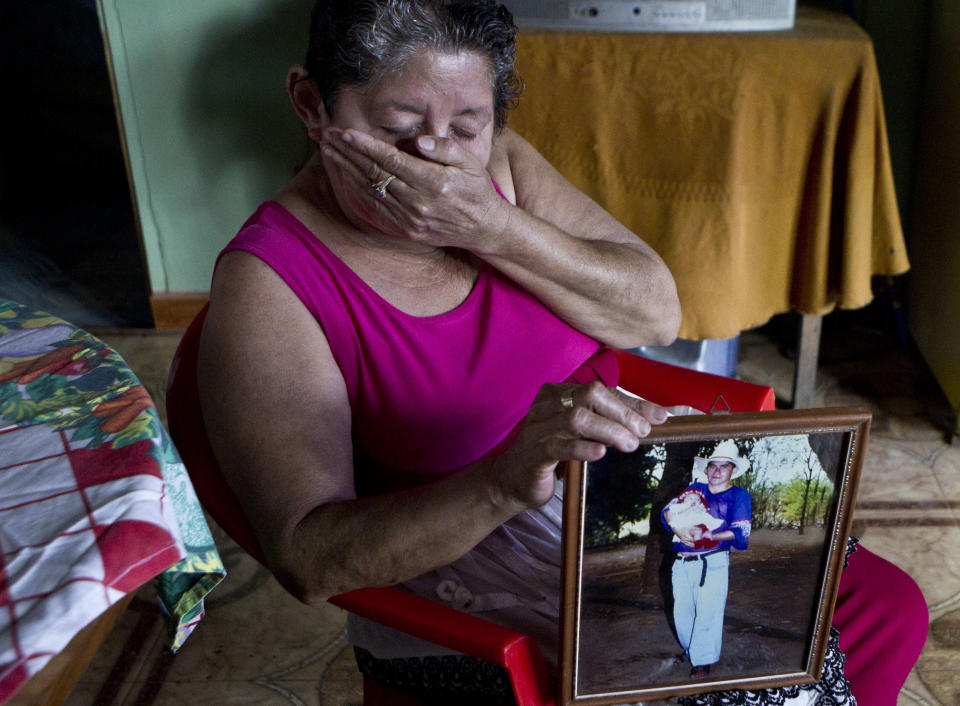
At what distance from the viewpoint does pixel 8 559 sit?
0.66m

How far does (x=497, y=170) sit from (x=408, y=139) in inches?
11.9

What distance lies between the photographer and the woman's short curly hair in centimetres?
103

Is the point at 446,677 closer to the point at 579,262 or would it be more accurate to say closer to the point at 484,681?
the point at 484,681

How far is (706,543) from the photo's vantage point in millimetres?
888

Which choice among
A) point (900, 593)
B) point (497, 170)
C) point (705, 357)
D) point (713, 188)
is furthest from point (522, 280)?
point (705, 357)

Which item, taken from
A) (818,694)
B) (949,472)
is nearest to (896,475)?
(949,472)

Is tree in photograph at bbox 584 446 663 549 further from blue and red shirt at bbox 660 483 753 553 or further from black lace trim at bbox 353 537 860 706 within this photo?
black lace trim at bbox 353 537 860 706

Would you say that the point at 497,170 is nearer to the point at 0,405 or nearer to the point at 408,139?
the point at 408,139

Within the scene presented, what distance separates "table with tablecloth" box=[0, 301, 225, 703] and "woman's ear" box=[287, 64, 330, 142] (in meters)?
0.37

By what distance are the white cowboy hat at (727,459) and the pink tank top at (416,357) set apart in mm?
386

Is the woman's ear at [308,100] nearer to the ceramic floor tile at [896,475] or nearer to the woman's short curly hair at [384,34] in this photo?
the woman's short curly hair at [384,34]

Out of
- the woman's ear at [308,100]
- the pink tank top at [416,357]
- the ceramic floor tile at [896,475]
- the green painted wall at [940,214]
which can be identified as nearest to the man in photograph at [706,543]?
the pink tank top at [416,357]

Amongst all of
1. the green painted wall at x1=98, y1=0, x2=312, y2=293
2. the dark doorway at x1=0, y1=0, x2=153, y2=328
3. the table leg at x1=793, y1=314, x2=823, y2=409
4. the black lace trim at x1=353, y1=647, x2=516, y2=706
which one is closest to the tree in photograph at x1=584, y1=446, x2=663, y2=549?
the black lace trim at x1=353, y1=647, x2=516, y2=706

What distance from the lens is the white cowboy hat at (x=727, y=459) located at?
33.3 inches
